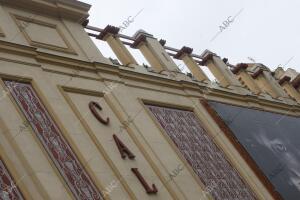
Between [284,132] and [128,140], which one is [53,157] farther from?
[284,132]

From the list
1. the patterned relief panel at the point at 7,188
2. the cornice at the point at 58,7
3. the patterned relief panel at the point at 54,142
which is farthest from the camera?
the cornice at the point at 58,7

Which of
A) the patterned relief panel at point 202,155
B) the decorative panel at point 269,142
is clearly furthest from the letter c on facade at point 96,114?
the decorative panel at point 269,142

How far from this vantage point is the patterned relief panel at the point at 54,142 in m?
10.1

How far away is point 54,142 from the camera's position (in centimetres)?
1050

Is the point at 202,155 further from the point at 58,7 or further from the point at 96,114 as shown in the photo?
the point at 58,7

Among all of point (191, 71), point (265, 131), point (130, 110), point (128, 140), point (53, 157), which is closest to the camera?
point (53, 157)

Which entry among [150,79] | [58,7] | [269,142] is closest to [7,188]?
[58,7]

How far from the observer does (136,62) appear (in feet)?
51.2

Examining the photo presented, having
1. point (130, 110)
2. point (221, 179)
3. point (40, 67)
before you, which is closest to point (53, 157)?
point (40, 67)

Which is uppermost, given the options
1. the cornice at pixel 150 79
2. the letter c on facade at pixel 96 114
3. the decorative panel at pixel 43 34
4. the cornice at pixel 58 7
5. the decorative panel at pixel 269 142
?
the cornice at pixel 58 7

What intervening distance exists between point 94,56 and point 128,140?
8.25ft

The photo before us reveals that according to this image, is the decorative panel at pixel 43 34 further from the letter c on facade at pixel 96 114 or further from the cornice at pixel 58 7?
the letter c on facade at pixel 96 114

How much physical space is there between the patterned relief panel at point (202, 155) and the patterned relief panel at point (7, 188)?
5126 millimetres

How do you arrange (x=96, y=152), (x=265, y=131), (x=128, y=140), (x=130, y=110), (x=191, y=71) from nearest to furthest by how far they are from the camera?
(x=96, y=152), (x=128, y=140), (x=130, y=110), (x=265, y=131), (x=191, y=71)
